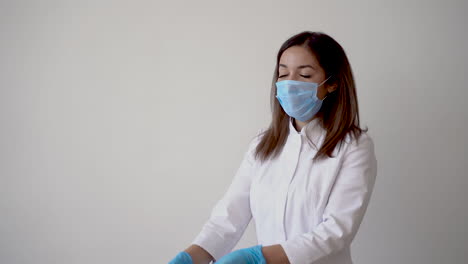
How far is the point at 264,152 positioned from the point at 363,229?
24.0 inches

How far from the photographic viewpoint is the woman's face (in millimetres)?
1272

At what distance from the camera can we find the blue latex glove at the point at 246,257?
43.9 inches

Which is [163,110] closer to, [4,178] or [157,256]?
[157,256]

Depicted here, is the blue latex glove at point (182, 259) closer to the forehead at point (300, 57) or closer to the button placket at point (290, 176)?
the button placket at point (290, 176)

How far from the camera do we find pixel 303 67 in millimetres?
1275

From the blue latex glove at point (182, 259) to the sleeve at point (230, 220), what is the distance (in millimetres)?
75

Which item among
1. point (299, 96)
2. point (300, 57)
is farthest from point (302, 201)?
point (300, 57)

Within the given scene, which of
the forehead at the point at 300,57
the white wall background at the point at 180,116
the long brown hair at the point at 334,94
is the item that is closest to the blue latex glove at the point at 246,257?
the long brown hair at the point at 334,94

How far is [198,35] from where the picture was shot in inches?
74.5

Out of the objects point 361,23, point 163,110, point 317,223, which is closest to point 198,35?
point 163,110

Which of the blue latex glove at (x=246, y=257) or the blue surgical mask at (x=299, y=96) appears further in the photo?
the blue surgical mask at (x=299, y=96)

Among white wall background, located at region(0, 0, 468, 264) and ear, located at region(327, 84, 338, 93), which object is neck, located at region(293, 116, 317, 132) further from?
white wall background, located at region(0, 0, 468, 264)

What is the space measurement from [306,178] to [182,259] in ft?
1.47

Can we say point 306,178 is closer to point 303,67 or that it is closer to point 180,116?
point 303,67
